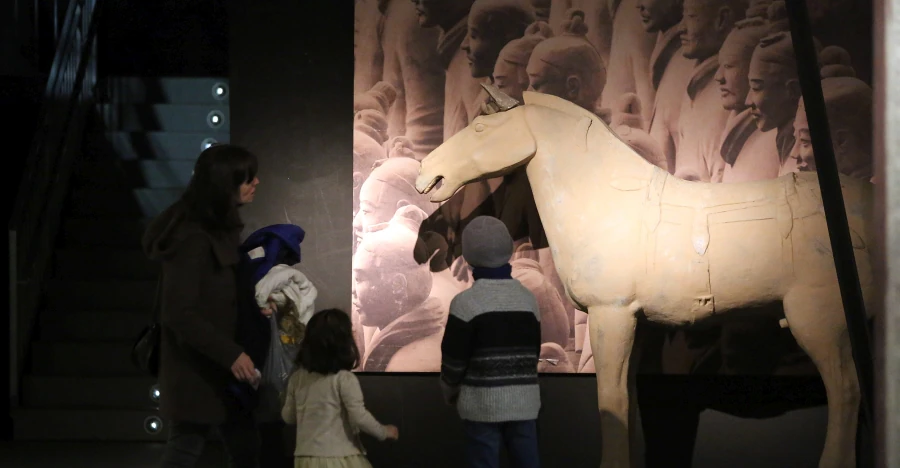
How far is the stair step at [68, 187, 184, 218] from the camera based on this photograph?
23.0 feet

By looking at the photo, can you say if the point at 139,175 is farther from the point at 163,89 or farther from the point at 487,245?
the point at 487,245

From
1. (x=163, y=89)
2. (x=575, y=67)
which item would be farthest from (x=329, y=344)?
(x=163, y=89)

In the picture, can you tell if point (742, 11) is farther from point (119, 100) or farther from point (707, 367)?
point (119, 100)

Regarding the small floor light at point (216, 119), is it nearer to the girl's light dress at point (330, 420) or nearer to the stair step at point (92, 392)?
the stair step at point (92, 392)

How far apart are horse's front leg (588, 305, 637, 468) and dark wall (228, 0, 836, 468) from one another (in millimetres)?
768

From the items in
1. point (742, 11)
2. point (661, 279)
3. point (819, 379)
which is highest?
point (742, 11)

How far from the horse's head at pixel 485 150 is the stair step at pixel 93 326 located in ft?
8.86

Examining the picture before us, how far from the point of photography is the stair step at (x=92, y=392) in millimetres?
5871

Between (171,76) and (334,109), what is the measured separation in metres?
3.31

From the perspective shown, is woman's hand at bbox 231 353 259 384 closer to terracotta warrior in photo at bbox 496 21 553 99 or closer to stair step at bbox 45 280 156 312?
terracotta warrior in photo at bbox 496 21 553 99

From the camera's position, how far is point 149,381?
5.90 meters

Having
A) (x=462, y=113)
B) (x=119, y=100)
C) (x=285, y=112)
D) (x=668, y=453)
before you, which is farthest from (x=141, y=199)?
(x=668, y=453)

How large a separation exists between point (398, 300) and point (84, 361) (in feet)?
7.46

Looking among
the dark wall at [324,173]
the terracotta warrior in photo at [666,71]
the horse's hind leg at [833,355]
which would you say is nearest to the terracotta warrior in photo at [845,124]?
the terracotta warrior in photo at [666,71]
